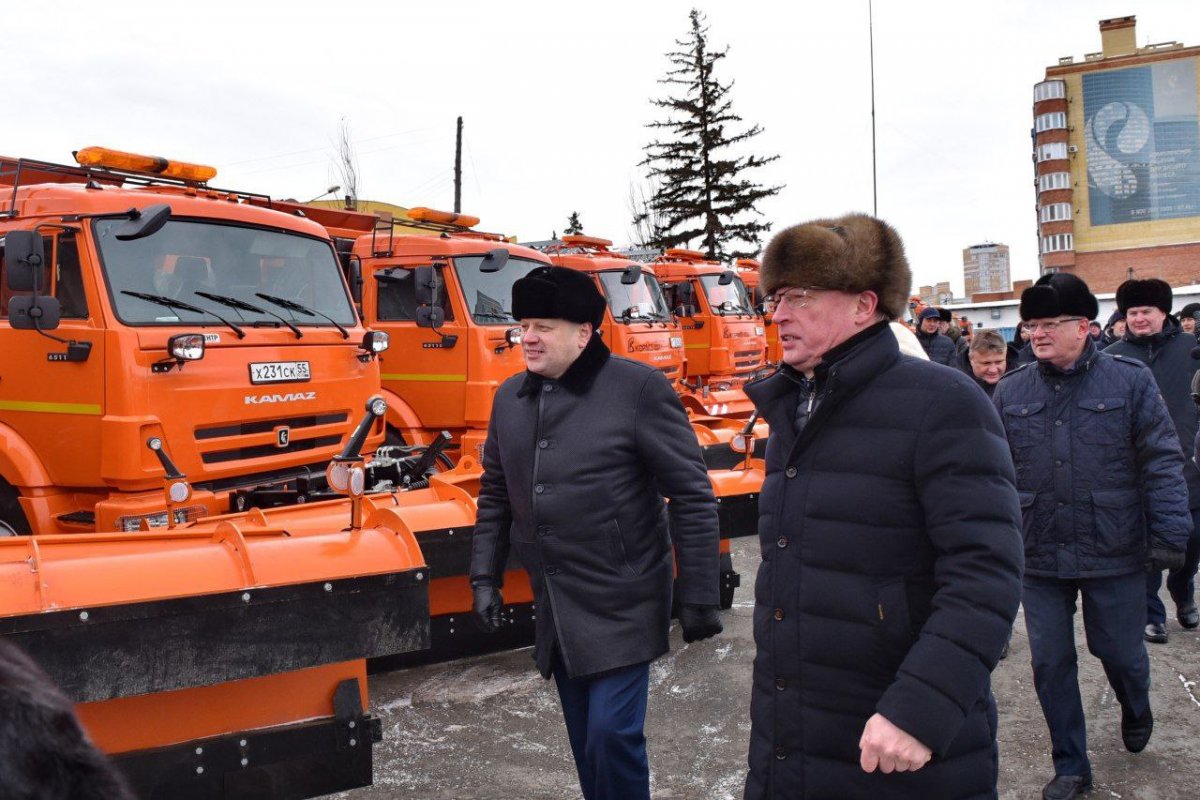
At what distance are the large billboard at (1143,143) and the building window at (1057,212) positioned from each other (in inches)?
84.5

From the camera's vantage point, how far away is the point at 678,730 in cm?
496

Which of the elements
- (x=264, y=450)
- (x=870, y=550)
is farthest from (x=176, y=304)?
(x=870, y=550)

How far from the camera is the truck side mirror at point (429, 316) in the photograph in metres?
8.20

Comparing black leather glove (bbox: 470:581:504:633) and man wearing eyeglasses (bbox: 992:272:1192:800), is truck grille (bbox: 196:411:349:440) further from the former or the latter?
man wearing eyeglasses (bbox: 992:272:1192:800)

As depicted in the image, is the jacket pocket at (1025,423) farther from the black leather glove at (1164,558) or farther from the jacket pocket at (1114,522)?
the black leather glove at (1164,558)

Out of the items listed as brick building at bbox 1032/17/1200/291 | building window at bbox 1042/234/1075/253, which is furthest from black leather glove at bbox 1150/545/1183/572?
building window at bbox 1042/234/1075/253

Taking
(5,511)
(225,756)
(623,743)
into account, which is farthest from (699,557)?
(5,511)

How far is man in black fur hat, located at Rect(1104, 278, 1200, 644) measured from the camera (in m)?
6.22

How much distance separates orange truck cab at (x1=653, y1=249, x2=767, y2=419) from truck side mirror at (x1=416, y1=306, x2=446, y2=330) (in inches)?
302

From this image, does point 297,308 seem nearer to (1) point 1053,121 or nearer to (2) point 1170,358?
(2) point 1170,358

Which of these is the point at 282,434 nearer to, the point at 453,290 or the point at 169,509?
the point at 169,509

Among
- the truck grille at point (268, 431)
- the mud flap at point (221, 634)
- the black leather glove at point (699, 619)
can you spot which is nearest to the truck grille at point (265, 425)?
the truck grille at point (268, 431)

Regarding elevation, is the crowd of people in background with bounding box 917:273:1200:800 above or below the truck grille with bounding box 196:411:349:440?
below

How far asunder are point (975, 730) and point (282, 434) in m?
4.72
